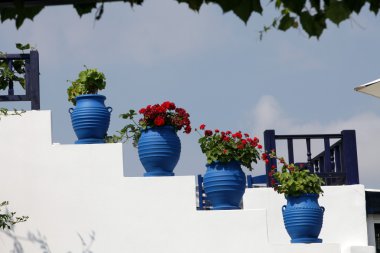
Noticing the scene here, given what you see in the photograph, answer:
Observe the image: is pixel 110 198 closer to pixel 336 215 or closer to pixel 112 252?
pixel 112 252

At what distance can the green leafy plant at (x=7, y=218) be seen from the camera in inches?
351

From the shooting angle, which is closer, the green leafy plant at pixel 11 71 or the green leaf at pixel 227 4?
the green leaf at pixel 227 4

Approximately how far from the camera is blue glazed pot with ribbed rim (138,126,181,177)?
30.6 feet

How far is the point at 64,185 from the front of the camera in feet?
30.2

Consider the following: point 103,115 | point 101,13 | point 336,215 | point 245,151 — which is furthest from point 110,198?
point 101,13

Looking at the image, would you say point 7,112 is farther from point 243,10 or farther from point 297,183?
point 243,10

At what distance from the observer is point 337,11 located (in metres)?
3.17

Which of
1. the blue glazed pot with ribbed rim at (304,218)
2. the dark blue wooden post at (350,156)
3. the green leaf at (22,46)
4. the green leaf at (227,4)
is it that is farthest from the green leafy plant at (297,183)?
the green leaf at (227,4)

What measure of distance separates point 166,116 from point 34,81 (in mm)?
1566

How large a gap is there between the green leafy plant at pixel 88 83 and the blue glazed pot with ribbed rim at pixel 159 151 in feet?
2.65

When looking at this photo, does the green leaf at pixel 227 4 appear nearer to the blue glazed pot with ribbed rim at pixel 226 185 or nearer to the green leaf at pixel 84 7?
the green leaf at pixel 84 7

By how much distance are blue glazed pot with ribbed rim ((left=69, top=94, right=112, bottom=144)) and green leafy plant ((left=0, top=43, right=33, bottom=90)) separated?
2.50 feet

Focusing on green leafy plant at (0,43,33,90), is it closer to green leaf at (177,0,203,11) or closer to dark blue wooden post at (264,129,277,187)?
dark blue wooden post at (264,129,277,187)

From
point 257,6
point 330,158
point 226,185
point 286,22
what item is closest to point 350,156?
point 330,158
